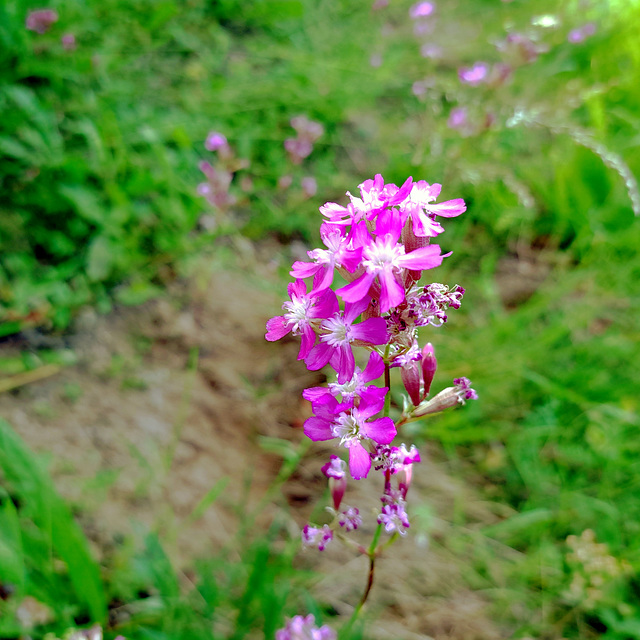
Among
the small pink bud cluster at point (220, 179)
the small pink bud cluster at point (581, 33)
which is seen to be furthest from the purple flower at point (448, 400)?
the small pink bud cluster at point (581, 33)

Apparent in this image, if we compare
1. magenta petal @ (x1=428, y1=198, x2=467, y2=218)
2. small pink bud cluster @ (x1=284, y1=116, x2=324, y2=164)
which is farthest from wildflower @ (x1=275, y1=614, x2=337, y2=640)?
small pink bud cluster @ (x1=284, y1=116, x2=324, y2=164)

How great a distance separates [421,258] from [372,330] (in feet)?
0.47

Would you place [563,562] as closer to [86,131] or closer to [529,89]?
[86,131]

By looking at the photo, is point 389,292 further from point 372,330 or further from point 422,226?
point 422,226

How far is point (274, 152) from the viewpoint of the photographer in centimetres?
278

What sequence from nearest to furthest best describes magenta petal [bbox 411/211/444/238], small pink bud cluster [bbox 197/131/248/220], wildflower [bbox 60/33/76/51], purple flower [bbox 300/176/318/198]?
magenta petal [bbox 411/211/444/238]
small pink bud cluster [bbox 197/131/248/220]
wildflower [bbox 60/33/76/51]
purple flower [bbox 300/176/318/198]

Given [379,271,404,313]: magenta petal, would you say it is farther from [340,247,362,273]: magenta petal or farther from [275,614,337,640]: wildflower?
[275,614,337,640]: wildflower

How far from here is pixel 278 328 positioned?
34.3 inches

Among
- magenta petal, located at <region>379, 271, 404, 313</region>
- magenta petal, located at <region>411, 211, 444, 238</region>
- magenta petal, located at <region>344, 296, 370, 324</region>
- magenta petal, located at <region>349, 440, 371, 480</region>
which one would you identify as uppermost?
magenta petal, located at <region>411, 211, 444, 238</region>

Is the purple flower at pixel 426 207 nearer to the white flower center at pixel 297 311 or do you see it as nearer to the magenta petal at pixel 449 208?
the magenta petal at pixel 449 208

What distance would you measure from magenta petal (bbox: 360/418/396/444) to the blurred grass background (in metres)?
0.71

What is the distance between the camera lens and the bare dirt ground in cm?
159

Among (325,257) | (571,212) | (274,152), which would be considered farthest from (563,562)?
(274,152)

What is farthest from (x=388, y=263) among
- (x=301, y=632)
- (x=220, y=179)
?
(x=220, y=179)
